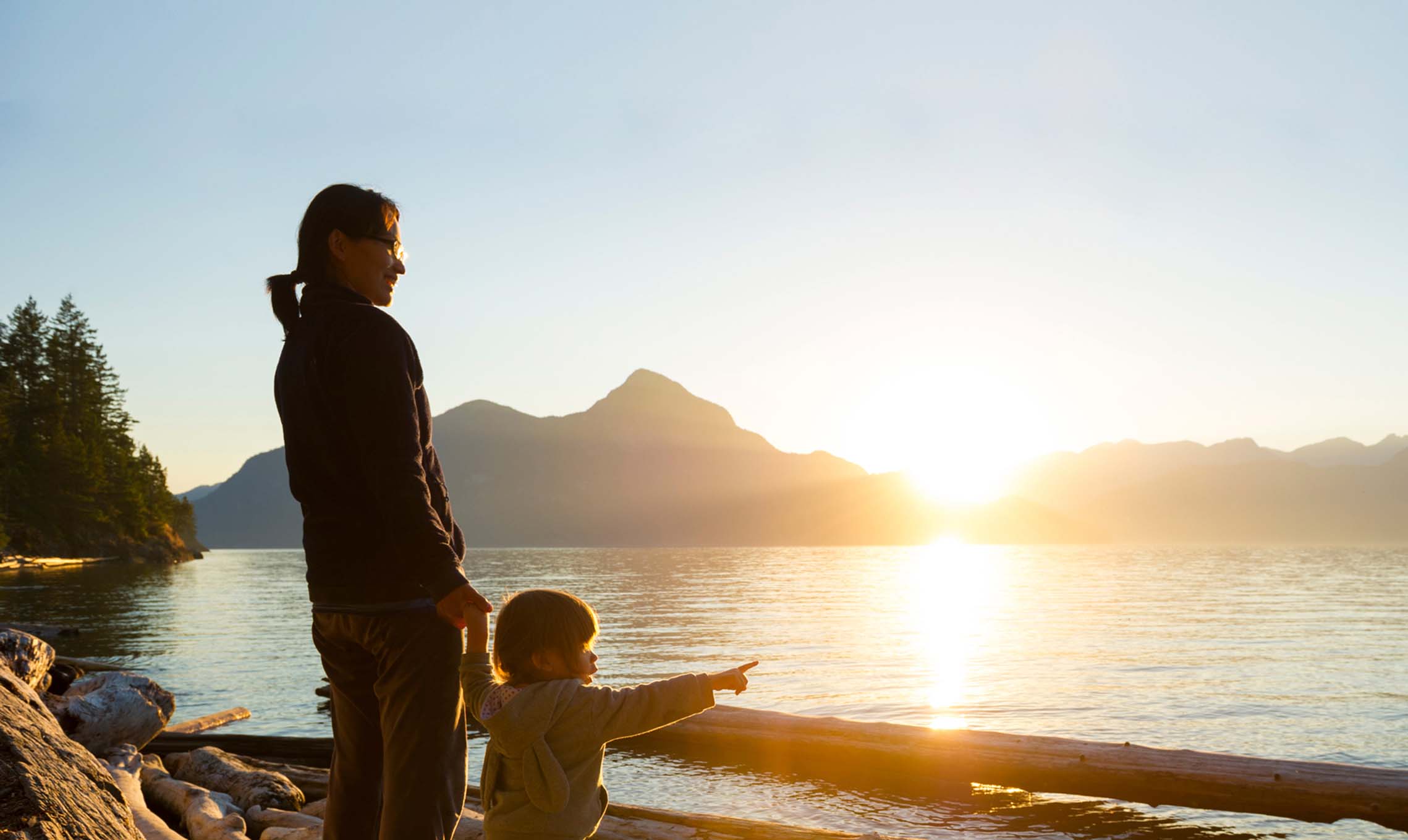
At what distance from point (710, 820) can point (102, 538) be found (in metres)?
110

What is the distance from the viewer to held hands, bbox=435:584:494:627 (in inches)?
128

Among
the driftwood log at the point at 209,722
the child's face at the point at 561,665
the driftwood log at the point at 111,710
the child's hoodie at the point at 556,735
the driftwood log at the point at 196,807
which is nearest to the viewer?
the child's hoodie at the point at 556,735

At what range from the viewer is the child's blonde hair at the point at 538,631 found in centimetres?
360

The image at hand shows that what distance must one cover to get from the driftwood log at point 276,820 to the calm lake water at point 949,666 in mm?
2878

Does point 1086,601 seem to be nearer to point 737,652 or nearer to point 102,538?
point 737,652

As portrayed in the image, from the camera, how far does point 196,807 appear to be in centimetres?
781

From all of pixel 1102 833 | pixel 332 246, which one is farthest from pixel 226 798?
pixel 1102 833

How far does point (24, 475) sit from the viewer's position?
85.4m

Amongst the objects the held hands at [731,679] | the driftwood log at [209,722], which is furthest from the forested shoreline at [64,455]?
the held hands at [731,679]

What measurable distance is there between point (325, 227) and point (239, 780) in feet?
23.6

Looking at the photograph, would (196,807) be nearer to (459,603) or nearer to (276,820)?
(276,820)

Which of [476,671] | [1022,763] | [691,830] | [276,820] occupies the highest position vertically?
[476,671]

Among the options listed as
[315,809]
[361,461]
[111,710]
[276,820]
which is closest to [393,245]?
[361,461]

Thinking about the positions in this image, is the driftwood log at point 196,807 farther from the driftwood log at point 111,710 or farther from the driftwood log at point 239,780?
the driftwood log at point 111,710
